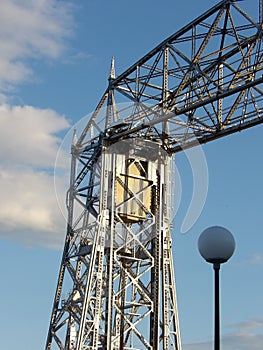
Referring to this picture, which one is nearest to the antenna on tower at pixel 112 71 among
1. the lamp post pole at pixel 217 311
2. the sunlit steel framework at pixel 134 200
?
the sunlit steel framework at pixel 134 200

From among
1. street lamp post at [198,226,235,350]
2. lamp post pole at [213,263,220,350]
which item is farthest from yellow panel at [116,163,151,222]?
street lamp post at [198,226,235,350]

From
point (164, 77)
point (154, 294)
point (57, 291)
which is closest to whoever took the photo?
point (164, 77)

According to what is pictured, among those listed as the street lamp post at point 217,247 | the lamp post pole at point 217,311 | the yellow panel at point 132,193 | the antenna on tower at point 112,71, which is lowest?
the lamp post pole at point 217,311

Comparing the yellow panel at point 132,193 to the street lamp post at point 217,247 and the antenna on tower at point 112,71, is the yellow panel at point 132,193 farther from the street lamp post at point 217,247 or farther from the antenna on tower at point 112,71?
the street lamp post at point 217,247

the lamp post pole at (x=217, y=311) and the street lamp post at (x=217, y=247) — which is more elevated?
the street lamp post at (x=217, y=247)

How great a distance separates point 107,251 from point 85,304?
7.94 feet

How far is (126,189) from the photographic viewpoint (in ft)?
101

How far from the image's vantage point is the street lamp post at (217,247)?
11672mm

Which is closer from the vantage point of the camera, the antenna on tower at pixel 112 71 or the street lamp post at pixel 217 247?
the street lamp post at pixel 217 247

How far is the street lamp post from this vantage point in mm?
11672

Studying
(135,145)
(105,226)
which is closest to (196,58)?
(135,145)

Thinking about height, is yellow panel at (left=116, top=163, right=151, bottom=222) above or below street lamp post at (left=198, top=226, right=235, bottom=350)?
above

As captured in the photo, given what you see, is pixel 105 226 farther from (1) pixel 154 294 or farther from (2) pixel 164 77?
(2) pixel 164 77

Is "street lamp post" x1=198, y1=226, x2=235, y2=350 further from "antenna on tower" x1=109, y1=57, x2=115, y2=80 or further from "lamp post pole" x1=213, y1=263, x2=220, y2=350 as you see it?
"antenna on tower" x1=109, y1=57, x2=115, y2=80
